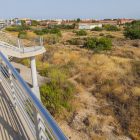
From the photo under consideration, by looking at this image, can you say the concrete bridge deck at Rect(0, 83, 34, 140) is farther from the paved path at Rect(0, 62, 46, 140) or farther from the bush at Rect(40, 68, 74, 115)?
the bush at Rect(40, 68, 74, 115)

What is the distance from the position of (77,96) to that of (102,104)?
1.37 metres

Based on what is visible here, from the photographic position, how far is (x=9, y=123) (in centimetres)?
214

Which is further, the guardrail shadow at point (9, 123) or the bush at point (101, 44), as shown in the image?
the bush at point (101, 44)

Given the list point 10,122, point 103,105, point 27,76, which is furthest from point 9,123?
point 27,76

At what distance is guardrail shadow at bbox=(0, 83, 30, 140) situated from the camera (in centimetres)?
191

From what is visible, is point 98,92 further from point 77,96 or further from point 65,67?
point 65,67

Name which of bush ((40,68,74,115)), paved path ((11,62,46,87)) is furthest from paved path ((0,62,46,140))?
paved path ((11,62,46,87))

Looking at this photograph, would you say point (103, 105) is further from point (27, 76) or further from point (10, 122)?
point (27, 76)

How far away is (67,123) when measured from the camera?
5.43m

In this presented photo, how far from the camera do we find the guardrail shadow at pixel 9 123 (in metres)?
1.91

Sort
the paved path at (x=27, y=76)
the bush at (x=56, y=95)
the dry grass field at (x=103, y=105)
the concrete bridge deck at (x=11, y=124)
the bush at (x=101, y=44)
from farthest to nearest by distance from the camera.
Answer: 1. the bush at (x=101, y=44)
2. the paved path at (x=27, y=76)
3. the bush at (x=56, y=95)
4. the dry grass field at (x=103, y=105)
5. the concrete bridge deck at (x=11, y=124)

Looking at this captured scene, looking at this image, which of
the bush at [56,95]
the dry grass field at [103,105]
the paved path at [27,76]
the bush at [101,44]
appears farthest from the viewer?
the bush at [101,44]

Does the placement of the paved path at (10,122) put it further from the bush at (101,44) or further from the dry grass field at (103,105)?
the bush at (101,44)

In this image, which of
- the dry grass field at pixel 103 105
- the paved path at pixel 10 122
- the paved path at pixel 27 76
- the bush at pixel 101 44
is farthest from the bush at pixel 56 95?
the bush at pixel 101 44
